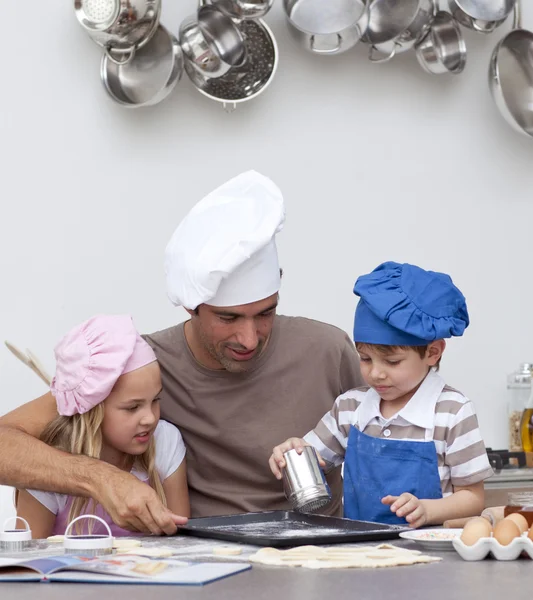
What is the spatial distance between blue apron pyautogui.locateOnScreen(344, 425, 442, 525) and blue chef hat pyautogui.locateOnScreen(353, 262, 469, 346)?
182mm

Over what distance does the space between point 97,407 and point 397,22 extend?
4.32 feet

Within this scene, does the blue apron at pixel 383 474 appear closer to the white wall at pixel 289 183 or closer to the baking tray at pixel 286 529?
the baking tray at pixel 286 529

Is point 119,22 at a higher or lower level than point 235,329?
higher

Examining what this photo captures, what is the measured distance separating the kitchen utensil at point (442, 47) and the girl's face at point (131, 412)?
1.28m

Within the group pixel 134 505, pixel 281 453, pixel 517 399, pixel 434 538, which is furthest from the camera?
pixel 517 399

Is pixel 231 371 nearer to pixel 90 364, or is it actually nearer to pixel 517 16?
pixel 90 364

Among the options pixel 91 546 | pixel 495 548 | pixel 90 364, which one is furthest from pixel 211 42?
pixel 495 548

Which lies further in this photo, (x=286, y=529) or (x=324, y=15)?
(x=324, y=15)

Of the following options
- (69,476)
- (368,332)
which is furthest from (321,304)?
(69,476)

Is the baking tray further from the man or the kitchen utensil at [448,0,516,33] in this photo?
the kitchen utensil at [448,0,516,33]

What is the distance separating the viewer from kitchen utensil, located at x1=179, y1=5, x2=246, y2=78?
94.2 inches

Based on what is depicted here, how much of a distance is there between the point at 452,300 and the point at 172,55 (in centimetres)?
101

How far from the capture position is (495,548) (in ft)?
3.81

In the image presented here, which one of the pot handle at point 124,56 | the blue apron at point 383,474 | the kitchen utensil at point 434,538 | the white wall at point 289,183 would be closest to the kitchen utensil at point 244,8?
the white wall at point 289,183
